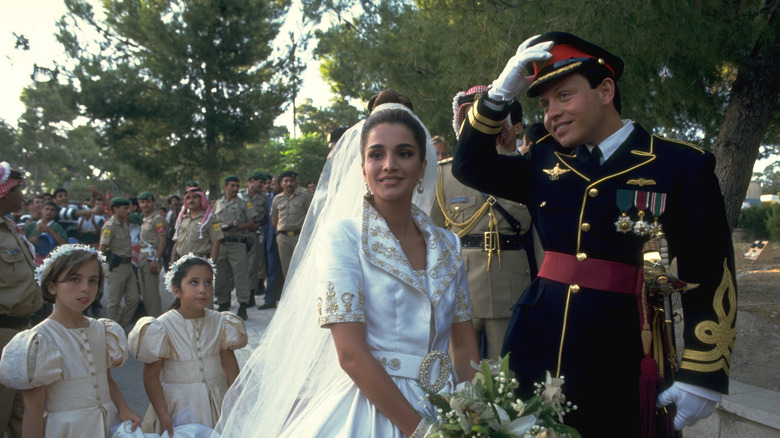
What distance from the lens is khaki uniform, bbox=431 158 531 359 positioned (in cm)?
344

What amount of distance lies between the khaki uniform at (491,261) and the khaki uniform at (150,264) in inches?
246

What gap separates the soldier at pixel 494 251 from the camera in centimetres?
344

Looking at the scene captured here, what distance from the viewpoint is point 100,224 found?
10961 millimetres

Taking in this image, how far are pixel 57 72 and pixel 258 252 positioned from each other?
14414mm

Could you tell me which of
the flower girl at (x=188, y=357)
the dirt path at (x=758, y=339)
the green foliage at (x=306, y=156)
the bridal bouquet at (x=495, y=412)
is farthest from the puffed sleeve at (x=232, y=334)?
the green foliage at (x=306, y=156)

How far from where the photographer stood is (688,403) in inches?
73.8

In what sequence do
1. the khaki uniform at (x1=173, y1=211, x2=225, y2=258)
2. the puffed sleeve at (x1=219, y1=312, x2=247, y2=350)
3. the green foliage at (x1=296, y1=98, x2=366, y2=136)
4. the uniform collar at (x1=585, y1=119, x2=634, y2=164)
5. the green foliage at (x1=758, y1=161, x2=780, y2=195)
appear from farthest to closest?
1. the green foliage at (x1=758, y1=161, x2=780, y2=195)
2. the green foliage at (x1=296, y1=98, x2=366, y2=136)
3. the khaki uniform at (x1=173, y1=211, x2=225, y2=258)
4. the puffed sleeve at (x1=219, y1=312, x2=247, y2=350)
5. the uniform collar at (x1=585, y1=119, x2=634, y2=164)

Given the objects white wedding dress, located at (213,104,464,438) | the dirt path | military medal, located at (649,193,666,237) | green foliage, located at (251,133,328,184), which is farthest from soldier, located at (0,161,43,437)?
green foliage, located at (251,133,328,184)

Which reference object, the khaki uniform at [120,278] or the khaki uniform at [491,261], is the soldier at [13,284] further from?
the khaki uniform at [120,278]

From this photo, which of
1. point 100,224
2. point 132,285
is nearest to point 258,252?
point 132,285

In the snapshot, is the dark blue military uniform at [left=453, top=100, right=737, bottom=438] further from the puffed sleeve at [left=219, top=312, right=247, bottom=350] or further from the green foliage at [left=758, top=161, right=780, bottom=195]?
the green foliage at [left=758, top=161, right=780, bottom=195]

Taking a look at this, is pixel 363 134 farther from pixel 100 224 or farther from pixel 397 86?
pixel 100 224

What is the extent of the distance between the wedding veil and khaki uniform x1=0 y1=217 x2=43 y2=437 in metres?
1.88

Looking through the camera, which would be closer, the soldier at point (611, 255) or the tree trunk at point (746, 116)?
the soldier at point (611, 255)
